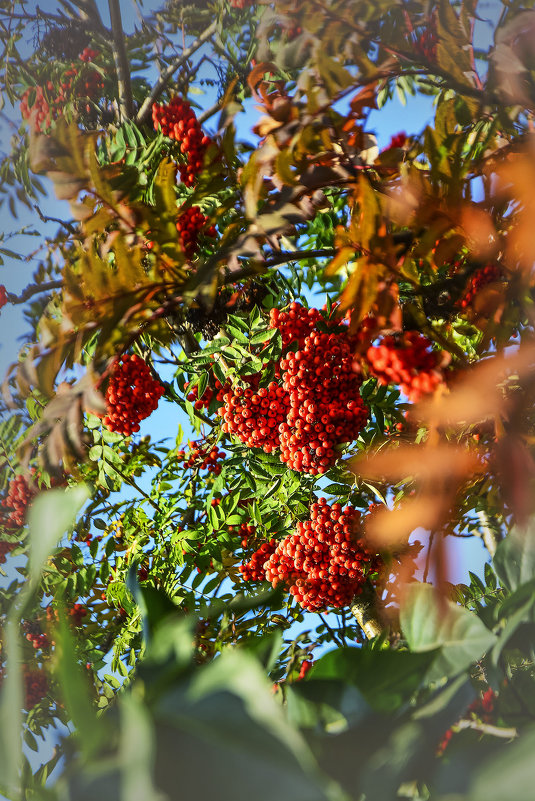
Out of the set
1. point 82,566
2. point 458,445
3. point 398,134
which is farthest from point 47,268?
point 458,445

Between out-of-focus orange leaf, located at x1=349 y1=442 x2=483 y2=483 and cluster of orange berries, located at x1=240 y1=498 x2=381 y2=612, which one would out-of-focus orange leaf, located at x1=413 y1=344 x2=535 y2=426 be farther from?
cluster of orange berries, located at x1=240 y1=498 x2=381 y2=612

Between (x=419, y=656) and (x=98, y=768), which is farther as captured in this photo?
(x=419, y=656)

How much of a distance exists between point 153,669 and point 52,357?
0.37m

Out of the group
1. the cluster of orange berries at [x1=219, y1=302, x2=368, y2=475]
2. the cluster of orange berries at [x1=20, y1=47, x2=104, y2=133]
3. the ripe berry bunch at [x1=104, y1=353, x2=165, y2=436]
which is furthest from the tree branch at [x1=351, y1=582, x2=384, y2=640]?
the cluster of orange berries at [x1=20, y1=47, x2=104, y2=133]

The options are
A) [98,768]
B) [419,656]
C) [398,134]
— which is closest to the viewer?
[98,768]

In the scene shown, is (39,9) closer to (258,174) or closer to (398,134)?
(398,134)

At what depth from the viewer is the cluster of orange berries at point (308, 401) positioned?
750mm

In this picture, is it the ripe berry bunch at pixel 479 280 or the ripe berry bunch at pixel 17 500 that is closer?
the ripe berry bunch at pixel 479 280

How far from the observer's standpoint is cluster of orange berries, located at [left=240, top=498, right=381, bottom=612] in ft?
2.74

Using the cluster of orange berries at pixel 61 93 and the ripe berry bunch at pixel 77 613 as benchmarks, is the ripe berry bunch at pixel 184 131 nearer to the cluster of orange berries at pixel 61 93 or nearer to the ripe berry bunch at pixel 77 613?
the cluster of orange berries at pixel 61 93

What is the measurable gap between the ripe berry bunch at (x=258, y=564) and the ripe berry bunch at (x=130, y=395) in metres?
0.33

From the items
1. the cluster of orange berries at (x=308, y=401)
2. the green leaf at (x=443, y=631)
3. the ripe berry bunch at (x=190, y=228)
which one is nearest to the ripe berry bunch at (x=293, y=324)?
the cluster of orange berries at (x=308, y=401)

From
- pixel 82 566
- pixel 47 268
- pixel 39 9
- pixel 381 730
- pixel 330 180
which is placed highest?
pixel 39 9

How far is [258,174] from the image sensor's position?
0.50m
